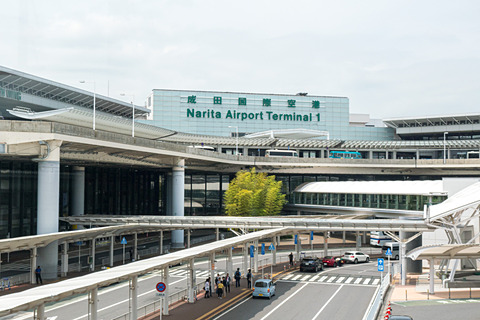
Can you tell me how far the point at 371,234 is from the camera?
73875mm

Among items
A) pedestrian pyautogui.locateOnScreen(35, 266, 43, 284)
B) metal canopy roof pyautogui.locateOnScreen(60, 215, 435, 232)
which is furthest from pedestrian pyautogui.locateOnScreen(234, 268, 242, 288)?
pedestrian pyautogui.locateOnScreen(35, 266, 43, 284)

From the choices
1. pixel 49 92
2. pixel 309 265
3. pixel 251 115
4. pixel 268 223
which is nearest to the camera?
pixel 309 265

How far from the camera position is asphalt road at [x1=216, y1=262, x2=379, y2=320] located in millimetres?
30766

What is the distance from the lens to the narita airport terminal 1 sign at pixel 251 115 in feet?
403

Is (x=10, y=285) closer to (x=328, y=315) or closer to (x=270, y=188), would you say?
(x=328, y=315)

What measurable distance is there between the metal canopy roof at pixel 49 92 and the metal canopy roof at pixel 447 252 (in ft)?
179

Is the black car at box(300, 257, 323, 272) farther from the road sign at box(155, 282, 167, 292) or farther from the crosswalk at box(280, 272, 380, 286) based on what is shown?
the road sign at box(155, 282, 167, 292)

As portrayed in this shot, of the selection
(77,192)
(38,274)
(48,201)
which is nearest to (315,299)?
(38,274)

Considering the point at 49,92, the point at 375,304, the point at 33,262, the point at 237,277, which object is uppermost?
the point at 49,92

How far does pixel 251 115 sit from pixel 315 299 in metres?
92.6

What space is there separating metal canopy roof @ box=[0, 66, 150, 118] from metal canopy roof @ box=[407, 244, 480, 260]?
54.6 m

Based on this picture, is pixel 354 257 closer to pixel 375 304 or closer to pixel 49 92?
pixel 375 304

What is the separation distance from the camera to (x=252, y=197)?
7594cm

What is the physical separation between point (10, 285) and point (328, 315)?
80.7 ft
